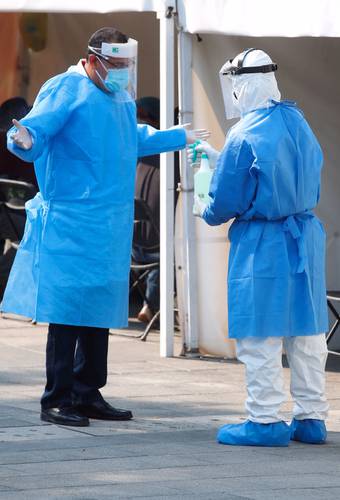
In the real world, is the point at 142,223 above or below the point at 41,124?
above

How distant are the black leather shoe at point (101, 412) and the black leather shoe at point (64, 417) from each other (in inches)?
5.0

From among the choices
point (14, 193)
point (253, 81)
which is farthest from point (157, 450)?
point (14, 193)

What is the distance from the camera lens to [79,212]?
6633 millimetres

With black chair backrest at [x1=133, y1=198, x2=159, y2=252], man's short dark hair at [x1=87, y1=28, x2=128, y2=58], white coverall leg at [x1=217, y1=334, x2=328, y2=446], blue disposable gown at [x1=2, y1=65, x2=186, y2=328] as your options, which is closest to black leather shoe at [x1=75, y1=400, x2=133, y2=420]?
blue disposable gown at [x1=2, y1=65, x2=186, y2=328]

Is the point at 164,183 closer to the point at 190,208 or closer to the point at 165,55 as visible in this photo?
the point at 190,208

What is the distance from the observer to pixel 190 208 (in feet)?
29.8

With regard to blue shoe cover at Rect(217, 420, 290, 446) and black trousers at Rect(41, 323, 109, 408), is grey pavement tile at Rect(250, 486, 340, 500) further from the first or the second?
black trousers at Rect(41, 323, 109, 408)

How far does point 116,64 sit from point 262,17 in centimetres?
186

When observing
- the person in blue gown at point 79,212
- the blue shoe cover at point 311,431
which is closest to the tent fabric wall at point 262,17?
the person in blue gown at point 79,212

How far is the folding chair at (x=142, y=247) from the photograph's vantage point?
9742mm

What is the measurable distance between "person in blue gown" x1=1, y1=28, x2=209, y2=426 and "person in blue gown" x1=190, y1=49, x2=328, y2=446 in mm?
580

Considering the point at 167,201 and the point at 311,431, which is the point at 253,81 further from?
the point at 167,201

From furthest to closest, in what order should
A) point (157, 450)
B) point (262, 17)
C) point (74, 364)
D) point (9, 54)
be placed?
point (9, 54)
point (262, 17)
point (74, 364)
point (157, 450)

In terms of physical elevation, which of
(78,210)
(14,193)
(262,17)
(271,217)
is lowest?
(271,217)
